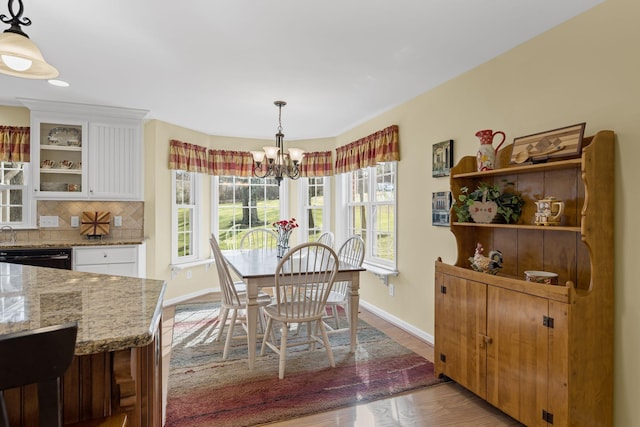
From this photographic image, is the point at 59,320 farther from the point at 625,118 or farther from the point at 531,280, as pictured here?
the point at 625,118

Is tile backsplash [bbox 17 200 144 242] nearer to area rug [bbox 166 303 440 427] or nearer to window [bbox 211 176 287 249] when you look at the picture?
window [bbox 211 176 287 249]

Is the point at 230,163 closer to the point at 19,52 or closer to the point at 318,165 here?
the point at 318,165

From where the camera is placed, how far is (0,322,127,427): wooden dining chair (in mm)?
742

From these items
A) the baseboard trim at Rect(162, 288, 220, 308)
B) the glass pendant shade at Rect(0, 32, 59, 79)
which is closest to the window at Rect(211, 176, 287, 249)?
the baseboard trim at Rect(162, 288, 220, 308)

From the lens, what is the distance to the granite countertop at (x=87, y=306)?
3.45ft

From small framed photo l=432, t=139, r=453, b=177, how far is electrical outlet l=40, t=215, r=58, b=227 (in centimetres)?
419

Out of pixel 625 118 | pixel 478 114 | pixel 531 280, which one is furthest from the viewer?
pixel 478 114

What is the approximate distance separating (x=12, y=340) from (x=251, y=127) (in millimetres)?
4559

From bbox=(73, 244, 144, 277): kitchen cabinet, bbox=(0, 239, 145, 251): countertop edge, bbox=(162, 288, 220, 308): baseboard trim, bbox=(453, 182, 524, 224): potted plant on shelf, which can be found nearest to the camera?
Result: bbox=(453, 182, 524, 224): potted plant on shelf

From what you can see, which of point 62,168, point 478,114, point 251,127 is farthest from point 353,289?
point 62,168

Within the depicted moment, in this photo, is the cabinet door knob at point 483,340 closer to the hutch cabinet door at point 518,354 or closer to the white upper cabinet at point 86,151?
the hutch cabinet door at point 518,354

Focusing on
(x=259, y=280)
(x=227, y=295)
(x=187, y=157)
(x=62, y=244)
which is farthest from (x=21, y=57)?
(x=187, y=157)

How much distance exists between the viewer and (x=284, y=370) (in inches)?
110

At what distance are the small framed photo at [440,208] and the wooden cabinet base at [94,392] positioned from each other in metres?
2.65
